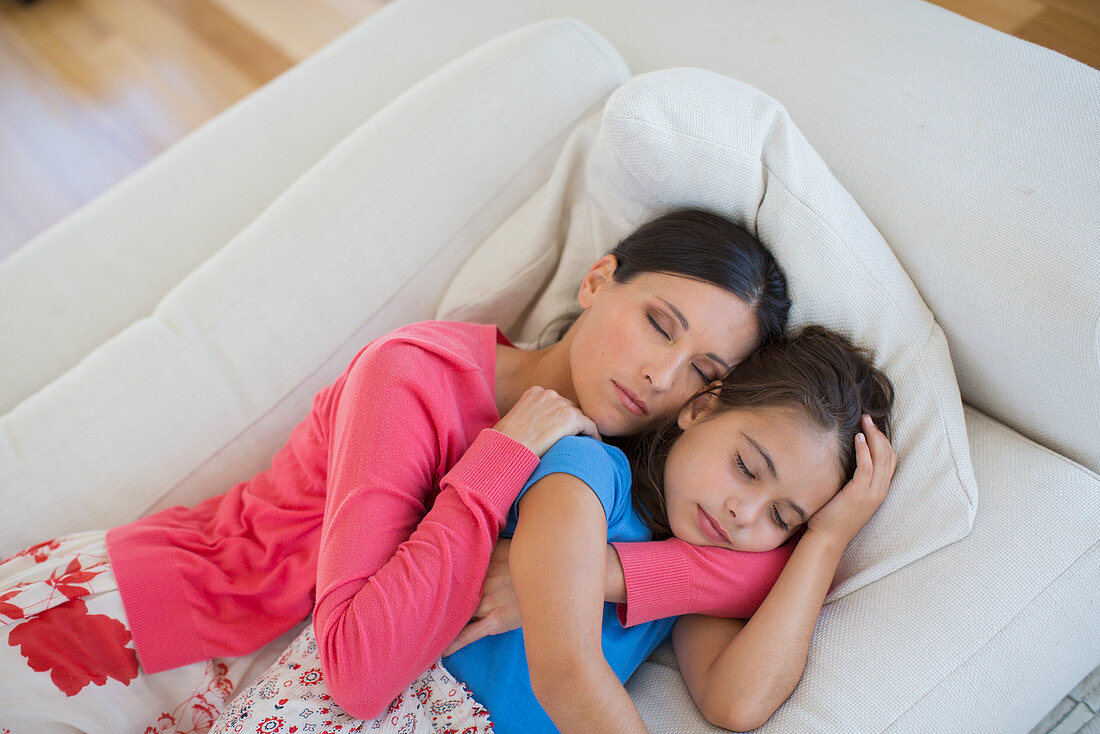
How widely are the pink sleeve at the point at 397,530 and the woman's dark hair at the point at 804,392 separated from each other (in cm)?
25

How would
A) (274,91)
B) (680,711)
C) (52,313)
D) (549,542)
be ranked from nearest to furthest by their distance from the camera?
(549,542)
(680,711)
(52,313)
(274,91)

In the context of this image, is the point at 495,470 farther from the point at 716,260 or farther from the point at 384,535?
the point at 716,260

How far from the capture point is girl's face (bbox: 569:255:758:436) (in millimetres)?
1109

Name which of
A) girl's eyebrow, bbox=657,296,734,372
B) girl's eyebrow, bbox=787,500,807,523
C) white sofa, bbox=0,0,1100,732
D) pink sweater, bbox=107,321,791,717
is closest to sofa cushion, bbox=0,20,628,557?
white sofa, bbox=0,0,1100,732

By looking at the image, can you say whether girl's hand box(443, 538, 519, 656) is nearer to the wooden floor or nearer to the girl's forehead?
the girl's forehead

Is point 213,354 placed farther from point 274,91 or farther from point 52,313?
point 274,91

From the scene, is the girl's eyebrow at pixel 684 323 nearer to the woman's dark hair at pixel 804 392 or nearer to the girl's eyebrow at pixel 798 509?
the woman's dark hair at pixel 804 392

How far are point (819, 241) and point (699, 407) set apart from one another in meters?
0.31

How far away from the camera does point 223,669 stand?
1136 mm

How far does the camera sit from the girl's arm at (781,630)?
976 mm

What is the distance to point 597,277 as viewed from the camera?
4.12ft

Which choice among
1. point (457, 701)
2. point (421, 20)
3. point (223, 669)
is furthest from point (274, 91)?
point (457, 701)

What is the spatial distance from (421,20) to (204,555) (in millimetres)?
1278

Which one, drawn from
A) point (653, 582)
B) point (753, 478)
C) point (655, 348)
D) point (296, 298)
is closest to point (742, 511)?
point (753, 478)
